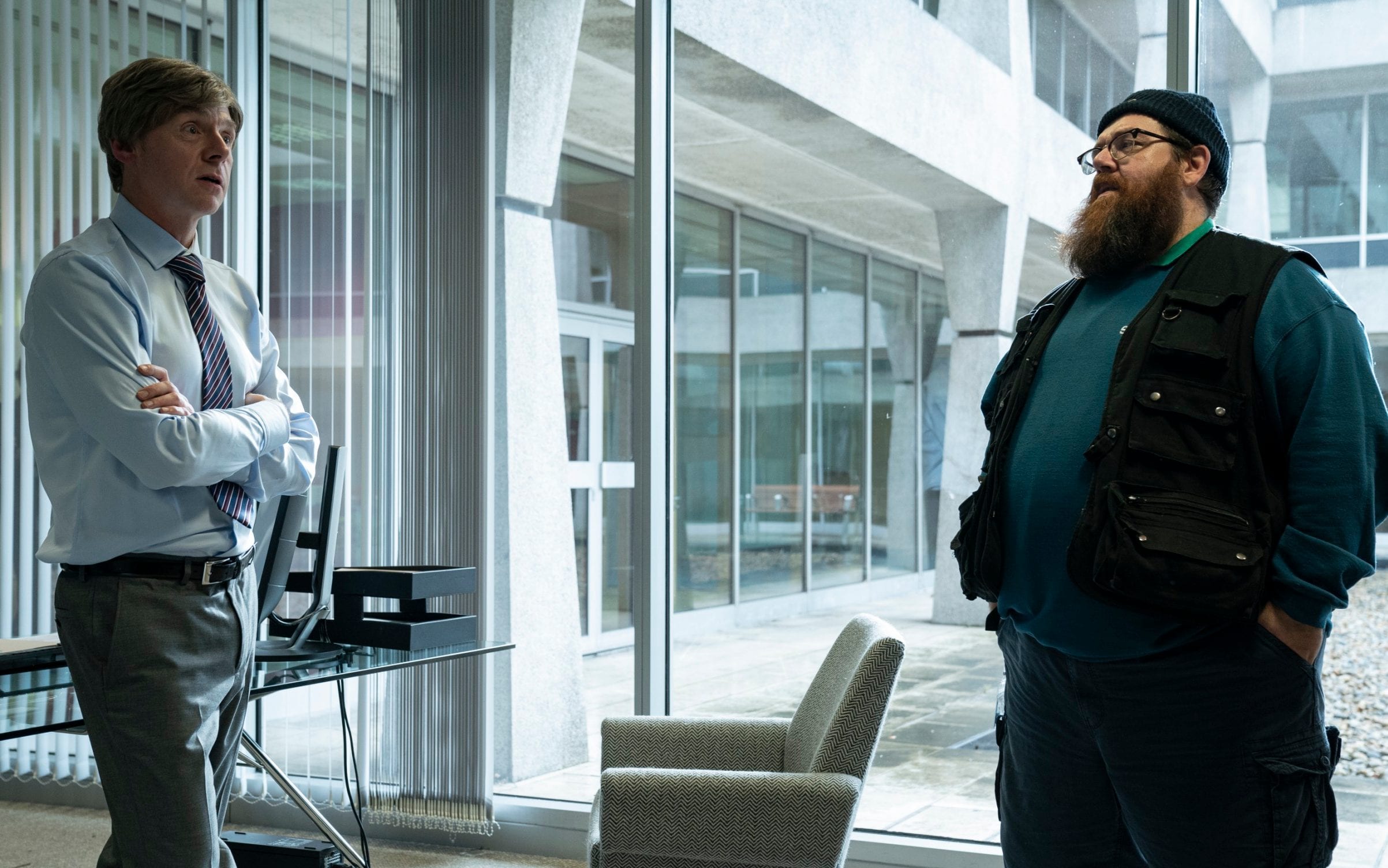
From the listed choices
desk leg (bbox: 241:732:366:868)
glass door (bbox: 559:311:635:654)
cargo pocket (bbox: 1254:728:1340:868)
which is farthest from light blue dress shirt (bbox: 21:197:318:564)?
glass door (bbox: 559:311:635:654)

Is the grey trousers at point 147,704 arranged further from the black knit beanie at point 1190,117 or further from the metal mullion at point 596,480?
the metal mullion at point 596,480

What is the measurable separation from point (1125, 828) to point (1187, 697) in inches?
11.1

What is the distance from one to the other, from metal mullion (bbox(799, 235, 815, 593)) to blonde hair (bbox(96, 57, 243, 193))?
8.88ft

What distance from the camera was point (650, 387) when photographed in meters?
3.84

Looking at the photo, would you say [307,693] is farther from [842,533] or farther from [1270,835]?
[1270,835]

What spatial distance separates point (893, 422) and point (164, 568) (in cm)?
263

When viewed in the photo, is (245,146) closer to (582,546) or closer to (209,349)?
(582,546)

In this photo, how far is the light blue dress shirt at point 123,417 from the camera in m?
1.76

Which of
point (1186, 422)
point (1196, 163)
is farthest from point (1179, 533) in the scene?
point (1196, 163)

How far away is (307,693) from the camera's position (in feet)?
13.4

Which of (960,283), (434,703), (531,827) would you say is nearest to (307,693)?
(434,703)

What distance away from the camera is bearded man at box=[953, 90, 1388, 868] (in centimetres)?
168

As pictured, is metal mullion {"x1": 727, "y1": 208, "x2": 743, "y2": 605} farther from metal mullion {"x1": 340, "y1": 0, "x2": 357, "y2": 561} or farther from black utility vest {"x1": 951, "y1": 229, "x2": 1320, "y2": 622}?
black utility vest {"x1": 951, "y1": 229, "x2": 1320, "y2": 622}

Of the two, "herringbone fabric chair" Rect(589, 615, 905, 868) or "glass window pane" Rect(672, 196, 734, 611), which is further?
"glass window pane" Rect(672, 196, 734, 611)
